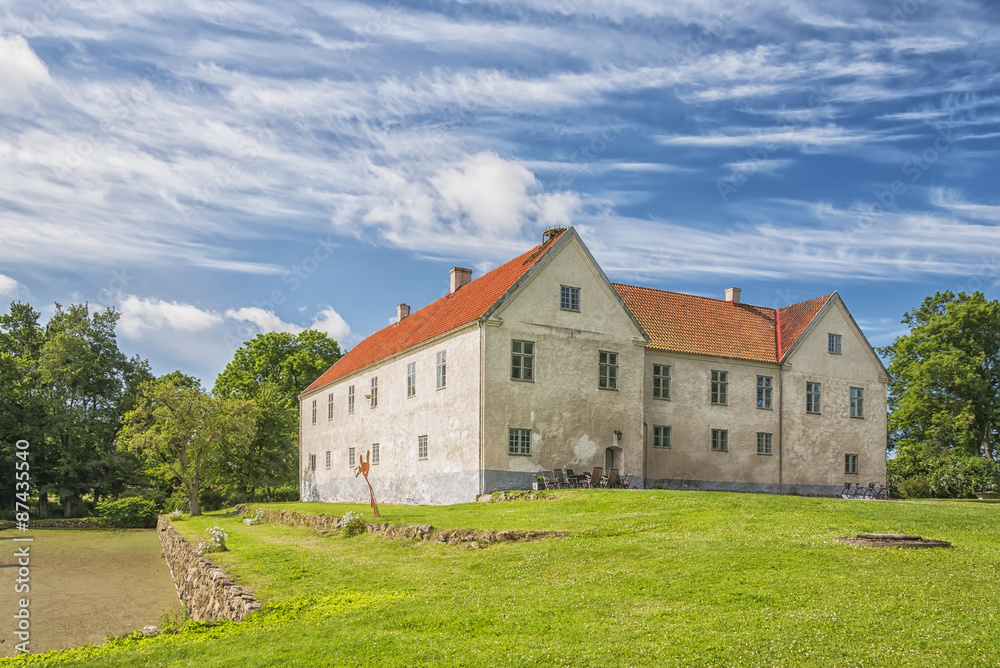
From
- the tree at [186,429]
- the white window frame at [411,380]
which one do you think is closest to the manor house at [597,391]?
the white window frame at [411,380]

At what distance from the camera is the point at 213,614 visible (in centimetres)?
1510

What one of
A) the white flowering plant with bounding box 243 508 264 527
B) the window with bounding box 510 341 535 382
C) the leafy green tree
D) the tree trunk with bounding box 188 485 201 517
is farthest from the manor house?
the leafy green tree

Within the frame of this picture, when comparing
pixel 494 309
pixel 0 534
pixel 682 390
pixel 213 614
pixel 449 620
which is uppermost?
pixel 494 309

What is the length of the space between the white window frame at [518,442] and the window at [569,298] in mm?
5270

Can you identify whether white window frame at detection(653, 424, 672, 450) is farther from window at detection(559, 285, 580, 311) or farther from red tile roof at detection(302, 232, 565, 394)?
red tile roof at detection(302, 232, 565, 394)

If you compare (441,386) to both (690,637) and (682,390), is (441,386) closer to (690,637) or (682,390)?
(682,390)

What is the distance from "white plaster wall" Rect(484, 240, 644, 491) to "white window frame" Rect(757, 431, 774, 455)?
7.86 m

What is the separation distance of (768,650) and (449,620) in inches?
172

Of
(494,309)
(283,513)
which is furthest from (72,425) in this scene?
(494,309)

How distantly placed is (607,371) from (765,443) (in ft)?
33.3

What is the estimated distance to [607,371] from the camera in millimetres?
32688

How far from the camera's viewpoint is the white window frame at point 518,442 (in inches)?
1177

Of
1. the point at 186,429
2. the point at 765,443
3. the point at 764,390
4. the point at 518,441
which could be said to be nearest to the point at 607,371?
the point at 518,441

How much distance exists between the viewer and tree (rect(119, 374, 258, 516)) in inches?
1629
